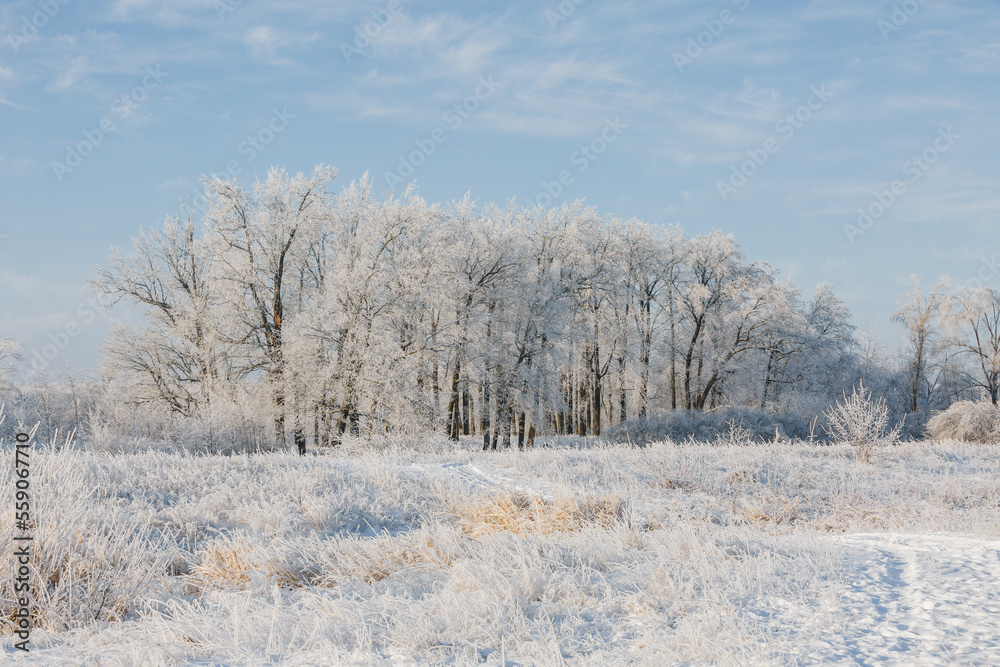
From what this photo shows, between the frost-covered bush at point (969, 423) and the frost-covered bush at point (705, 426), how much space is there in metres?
4.99

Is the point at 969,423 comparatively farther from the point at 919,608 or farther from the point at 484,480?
the point at 919,608

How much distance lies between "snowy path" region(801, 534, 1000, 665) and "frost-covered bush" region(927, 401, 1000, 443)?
22.5 meters

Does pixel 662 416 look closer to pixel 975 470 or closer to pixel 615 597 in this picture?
pixel 975 470

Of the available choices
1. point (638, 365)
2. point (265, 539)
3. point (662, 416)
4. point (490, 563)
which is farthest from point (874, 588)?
point (638, 365)

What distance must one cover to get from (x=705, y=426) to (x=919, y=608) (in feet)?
72.2

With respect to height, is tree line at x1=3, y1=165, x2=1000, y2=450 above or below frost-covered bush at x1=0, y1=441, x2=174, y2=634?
above

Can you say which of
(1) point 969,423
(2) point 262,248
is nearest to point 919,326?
(1) point 969,423

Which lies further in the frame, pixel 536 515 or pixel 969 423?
pixel 969 423

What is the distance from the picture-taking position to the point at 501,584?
4.05 m

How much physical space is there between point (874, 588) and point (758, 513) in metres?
4.57

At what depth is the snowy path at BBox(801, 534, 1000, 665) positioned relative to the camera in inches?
124

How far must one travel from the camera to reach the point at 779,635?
3396mm

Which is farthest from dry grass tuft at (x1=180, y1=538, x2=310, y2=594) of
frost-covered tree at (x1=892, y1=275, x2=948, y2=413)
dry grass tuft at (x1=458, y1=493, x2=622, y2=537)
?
frost-covered tree at (x1=892, y1=275, x2=948, y2=413)

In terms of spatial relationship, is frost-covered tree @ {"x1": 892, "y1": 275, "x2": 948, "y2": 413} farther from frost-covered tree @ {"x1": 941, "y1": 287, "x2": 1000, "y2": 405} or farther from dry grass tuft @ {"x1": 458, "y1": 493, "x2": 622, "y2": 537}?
dry grass tuft @ {"x1": 458, "y1": 493, "x2": 622, "y2": 537}
